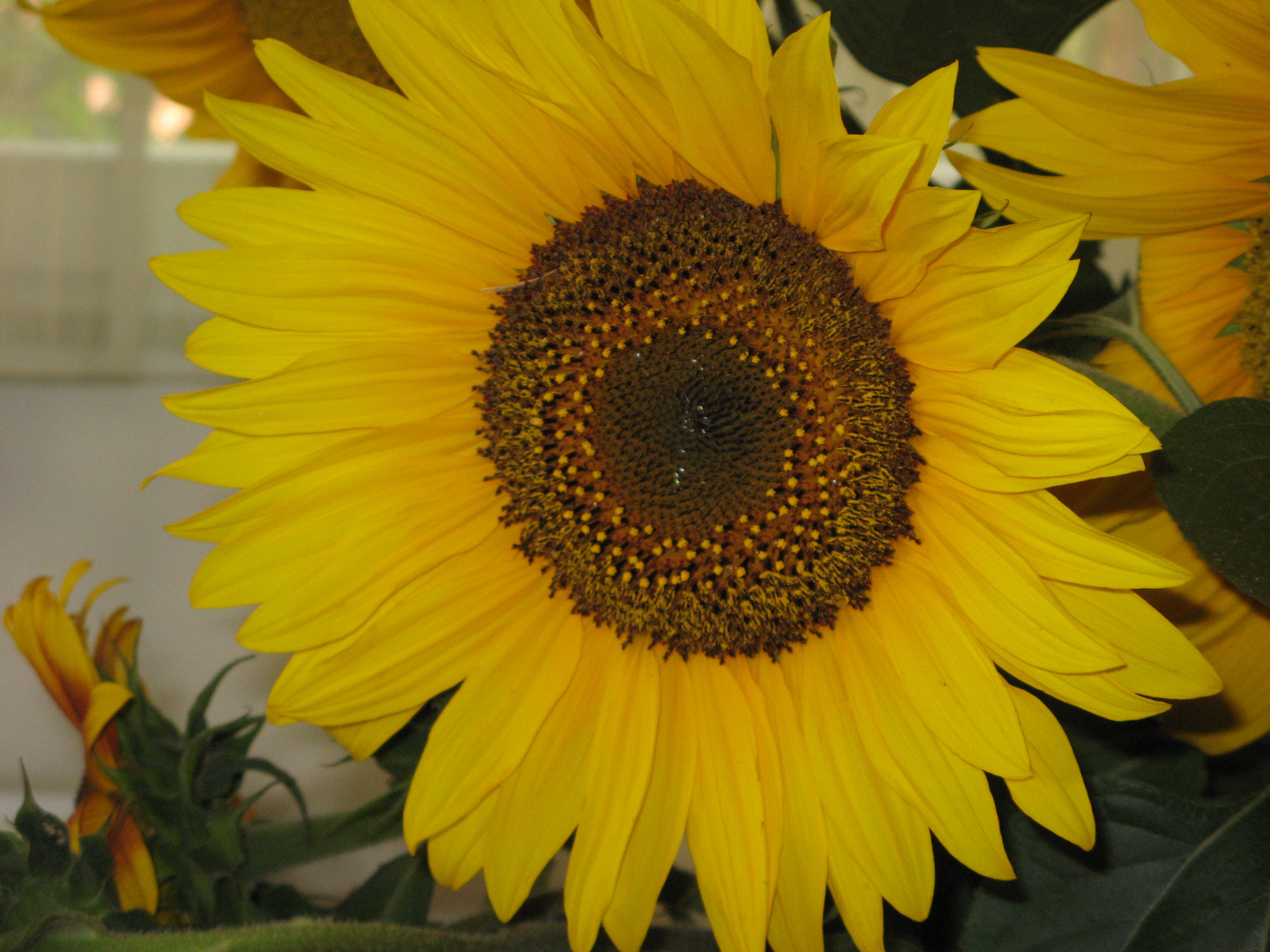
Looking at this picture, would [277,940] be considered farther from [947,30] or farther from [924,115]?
[947,30]

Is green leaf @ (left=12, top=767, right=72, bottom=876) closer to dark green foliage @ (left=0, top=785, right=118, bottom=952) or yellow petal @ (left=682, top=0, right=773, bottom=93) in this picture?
dark green foliage @ (left=0, top=785, right=118, bottom=952)

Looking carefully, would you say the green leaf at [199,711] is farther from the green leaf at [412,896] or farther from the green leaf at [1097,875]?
the green leaf at [1097,875]

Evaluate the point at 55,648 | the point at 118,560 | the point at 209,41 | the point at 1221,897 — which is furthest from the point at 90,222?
the point at 1221,897

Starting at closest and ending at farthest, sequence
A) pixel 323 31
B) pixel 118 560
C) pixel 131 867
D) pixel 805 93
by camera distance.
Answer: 1. pixel 805 93
2. pixel 131 867
3. pixel 323 31
4. pixel 118 560

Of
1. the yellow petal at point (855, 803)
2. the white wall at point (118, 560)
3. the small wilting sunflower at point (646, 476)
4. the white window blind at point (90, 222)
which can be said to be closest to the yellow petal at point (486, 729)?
the small wilting sunflower at point (646, 476)

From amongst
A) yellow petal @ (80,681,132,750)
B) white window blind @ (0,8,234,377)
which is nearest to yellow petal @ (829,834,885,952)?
yellow petal @ (80,681,132,750)

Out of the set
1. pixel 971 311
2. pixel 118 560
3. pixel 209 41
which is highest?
pixel 209 41

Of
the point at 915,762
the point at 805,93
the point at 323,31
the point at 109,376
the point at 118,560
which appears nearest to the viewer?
the point at 805,93

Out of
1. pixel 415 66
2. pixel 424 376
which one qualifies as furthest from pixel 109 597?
pixel 415 66

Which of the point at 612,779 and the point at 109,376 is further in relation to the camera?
the point at 109,376

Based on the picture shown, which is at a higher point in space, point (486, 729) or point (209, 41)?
point (209, 41)
